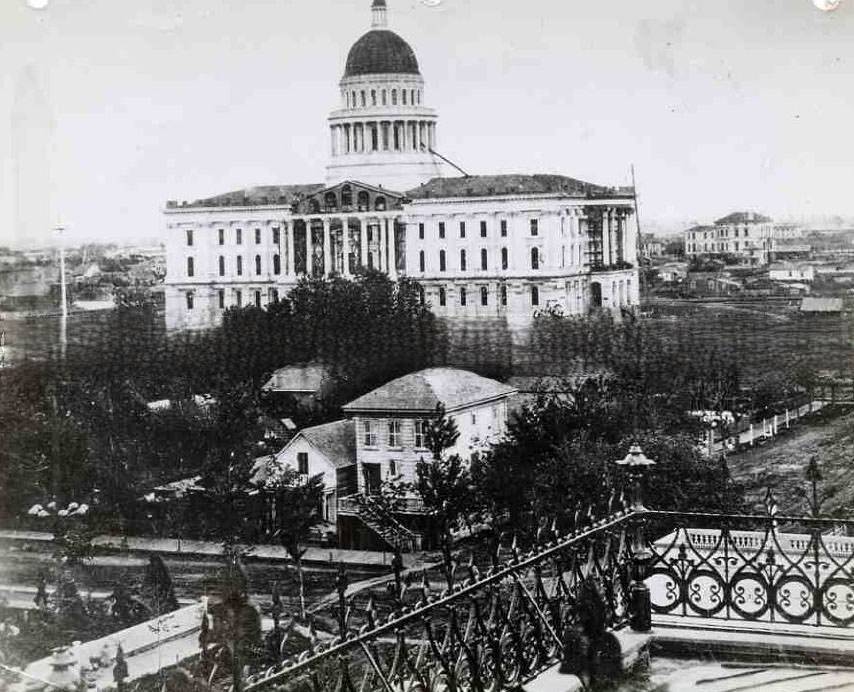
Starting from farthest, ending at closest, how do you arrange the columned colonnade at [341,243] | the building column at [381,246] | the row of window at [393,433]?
1. the columned colonnade at [341,243]
2. the building column at [381,246]
3. the row of window at [393,433]

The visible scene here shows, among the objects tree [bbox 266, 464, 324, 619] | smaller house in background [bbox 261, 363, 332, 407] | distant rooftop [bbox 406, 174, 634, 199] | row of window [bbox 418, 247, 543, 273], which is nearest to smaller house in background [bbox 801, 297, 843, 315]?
distant rooftop [bbox 406, 174, 634, 199]

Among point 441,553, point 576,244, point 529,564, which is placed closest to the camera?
point 529,564

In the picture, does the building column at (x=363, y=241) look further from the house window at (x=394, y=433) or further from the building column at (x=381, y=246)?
the house window at (x=394, y=433)

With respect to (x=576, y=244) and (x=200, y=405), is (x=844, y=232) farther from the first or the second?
(x=200, y=405)

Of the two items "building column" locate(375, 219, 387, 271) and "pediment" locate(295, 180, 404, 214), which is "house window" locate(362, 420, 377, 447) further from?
"pediment" locate(295, 180, 404, 214)

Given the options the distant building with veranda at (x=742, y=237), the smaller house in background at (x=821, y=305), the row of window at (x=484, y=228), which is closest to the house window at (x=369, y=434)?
the row of window at (x=484, y=228)

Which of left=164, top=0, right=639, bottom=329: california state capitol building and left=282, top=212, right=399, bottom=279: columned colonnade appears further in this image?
left=282, top=212, right=399, bottom=279: columned colonnade

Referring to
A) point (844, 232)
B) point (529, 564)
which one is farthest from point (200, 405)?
point (529, 564)
